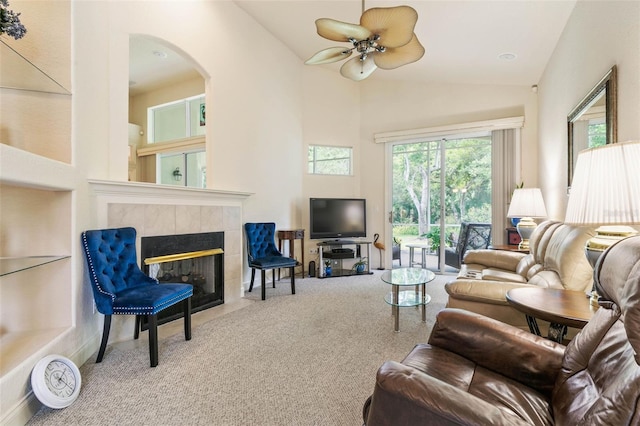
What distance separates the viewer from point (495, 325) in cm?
144

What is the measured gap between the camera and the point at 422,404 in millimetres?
921

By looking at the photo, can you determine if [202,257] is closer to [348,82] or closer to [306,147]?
[306,147]

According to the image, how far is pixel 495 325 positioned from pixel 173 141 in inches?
226

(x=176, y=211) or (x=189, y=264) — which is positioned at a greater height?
(x=176, y=211)

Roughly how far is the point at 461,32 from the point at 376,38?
5.92 feet

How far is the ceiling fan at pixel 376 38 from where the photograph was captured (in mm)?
2218

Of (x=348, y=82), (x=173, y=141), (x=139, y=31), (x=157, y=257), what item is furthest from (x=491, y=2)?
(x=173, y=141)

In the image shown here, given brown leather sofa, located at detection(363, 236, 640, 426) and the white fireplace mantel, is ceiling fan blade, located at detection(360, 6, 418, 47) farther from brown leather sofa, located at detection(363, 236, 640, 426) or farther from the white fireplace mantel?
the white fireplace mantel

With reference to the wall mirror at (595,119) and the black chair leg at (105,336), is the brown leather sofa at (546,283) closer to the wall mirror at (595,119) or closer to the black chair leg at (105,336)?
the wall mirror at (595,119)

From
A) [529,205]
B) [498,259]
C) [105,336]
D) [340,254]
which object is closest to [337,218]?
[340,254]

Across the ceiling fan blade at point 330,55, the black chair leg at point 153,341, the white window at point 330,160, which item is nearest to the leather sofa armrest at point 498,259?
the ceiling fan blade at point 330,55

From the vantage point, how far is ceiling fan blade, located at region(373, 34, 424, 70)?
2629 mm

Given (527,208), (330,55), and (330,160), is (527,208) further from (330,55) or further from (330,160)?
(330,160)

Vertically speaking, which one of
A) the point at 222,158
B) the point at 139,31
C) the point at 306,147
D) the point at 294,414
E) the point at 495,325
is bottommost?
the point at 294,414
